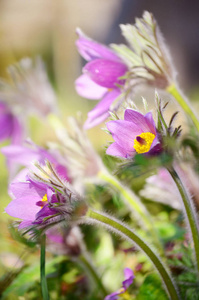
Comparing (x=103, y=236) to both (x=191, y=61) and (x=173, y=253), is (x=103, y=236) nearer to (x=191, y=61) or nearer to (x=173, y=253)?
(x=173, y=253)

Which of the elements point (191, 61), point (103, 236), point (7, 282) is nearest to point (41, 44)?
point (191, 61)

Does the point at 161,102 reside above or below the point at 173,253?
above

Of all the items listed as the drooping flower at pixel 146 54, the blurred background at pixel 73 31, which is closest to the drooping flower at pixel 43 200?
the drooping flower at pixel 146 54

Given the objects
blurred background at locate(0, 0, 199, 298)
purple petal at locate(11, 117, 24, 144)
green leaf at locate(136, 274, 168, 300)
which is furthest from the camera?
blurred background at locate(0, 0, 199, 298)

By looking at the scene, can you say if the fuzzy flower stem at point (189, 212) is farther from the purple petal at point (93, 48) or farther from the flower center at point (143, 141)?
the purple petal at point (93, 48)

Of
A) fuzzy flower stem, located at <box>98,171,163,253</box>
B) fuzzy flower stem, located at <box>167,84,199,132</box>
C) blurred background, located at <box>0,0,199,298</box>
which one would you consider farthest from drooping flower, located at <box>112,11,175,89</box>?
blurred background, located at <box>0,0,199,298</box>

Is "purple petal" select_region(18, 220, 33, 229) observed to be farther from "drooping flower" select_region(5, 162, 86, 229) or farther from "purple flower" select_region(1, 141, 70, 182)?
"purple flower" select_region(1, 141, 70, 182)
